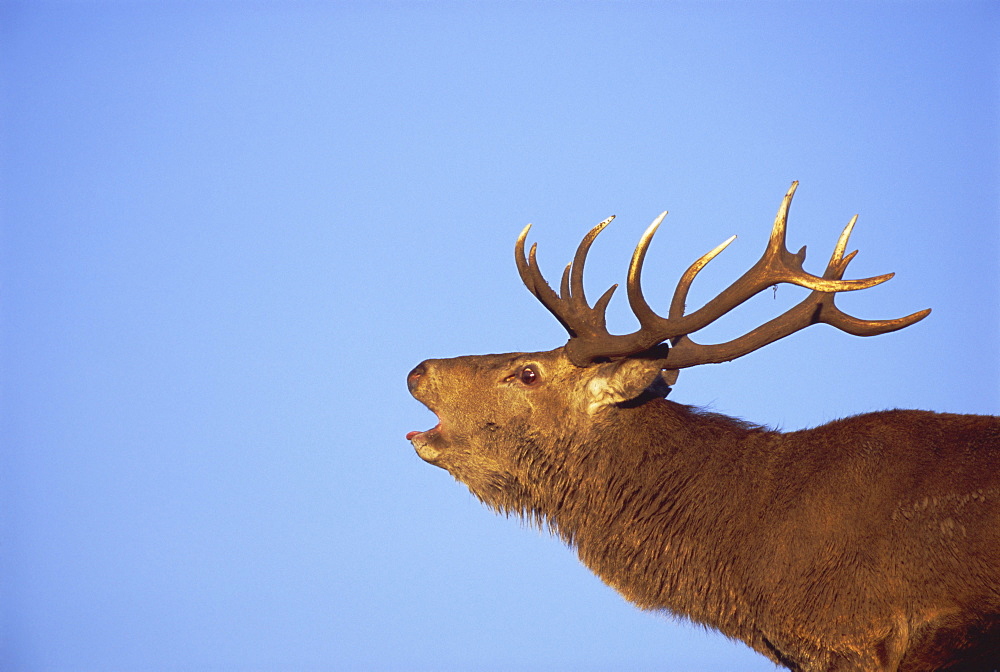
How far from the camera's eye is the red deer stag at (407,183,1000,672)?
6.32m

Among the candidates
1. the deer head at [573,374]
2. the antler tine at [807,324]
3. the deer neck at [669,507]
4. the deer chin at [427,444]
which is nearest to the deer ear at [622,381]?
the deer head at [573,374]

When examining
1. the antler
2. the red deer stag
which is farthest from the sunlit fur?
the antler

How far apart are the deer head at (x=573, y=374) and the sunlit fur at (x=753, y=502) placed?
0.02 m

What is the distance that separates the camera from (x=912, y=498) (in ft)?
21.4

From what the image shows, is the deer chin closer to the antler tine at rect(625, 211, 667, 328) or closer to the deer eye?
the deer eye

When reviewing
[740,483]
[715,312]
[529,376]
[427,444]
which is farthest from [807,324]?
[427,444]

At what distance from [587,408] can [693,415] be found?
82 cm

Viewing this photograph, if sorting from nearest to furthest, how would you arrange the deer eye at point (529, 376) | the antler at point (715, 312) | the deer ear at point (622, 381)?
the antler at point (715, 312), the deer ear at point (622, 381), the deer eye at point (529, 376)

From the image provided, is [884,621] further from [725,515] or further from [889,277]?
[889,277]

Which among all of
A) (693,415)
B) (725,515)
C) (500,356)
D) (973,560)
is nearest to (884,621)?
(973,560)

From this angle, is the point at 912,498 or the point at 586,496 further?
the point at 586,496

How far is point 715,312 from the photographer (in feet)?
24.8

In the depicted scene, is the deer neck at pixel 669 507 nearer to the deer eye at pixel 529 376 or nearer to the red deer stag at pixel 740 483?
the red deer stag at pixel 740 483

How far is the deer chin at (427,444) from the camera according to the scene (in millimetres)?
8141
